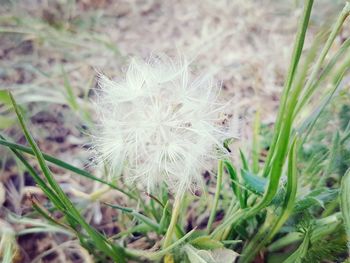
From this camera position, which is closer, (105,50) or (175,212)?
(175,212)

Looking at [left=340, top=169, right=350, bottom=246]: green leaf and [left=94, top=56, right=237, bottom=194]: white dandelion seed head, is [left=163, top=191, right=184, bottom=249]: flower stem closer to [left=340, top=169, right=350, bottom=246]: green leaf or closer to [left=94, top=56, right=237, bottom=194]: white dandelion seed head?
[left=94, top=56, right=237, bottom=194]: white dandelion seed head

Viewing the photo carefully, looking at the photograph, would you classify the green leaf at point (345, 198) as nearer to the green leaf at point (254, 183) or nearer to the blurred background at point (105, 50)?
the green leaf at point (254, 183)

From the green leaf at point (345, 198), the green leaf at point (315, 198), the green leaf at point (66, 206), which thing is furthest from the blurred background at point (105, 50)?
the green leaf at point (345, 198)

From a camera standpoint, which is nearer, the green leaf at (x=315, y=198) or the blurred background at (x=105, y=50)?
the green leaf at (x=315, y=198)

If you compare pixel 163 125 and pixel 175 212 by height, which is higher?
pixel 163 125

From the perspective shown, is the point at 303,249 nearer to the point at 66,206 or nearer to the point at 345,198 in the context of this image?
the point at 345,198

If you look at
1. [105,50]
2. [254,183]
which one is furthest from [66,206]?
[105,50]
